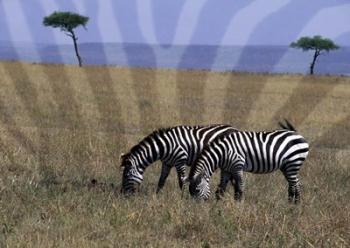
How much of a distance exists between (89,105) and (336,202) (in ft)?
45.8

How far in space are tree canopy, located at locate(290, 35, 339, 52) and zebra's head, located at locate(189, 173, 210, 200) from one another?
226 ft

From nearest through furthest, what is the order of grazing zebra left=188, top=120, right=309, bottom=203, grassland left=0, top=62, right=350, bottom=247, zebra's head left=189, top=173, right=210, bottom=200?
grassland left=0, top=62, right=350, bottom=247 < zebra's head left=189, top=173, right=210, bottom=200 < grazing zebra left=188, top=120, right=309, bottom=203

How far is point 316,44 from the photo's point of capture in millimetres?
74812

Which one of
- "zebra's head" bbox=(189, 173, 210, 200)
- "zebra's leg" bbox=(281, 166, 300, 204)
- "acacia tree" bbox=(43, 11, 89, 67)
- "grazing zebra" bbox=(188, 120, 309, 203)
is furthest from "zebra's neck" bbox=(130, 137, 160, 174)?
"acacia tree" bbox=(43, 11, 89, 67)

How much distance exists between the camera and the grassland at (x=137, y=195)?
20.8 ft

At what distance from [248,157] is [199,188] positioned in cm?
124

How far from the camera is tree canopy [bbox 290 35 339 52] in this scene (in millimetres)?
74562

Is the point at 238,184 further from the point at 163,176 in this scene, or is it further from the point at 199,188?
the point at 163,176

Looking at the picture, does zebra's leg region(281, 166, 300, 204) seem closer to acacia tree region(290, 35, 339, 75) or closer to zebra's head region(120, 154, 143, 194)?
zebra's head region(120, 154, 143, 194)

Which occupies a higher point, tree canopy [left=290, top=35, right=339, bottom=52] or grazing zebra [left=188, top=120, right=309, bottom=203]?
tree canopy [left=290, top=35, right=339, bottom=52]

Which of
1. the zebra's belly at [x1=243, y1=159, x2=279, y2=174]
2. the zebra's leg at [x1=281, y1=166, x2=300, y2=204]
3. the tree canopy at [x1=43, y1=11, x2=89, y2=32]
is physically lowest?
the zebra's leg at [x1=281, y1=166, x2=300, y2=204]

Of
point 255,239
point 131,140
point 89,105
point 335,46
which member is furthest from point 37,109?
point 335,46

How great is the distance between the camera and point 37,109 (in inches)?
795

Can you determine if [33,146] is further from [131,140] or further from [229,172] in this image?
[229,172]
